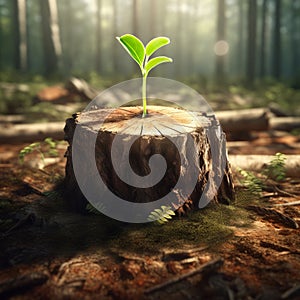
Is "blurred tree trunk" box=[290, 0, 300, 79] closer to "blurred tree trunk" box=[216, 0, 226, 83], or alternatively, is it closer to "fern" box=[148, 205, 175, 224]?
"blurred tree trunk" box=[216, 0, 226, 83]

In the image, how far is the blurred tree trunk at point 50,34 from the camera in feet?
50.1

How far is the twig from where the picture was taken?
7.80 ft

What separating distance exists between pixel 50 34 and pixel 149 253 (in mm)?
14716

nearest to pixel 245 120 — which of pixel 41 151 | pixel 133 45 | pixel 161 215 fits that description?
pixel 41 151

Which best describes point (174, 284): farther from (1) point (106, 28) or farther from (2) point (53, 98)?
(1) point (106, 28)

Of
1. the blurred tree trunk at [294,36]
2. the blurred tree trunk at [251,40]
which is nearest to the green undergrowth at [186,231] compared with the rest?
the blurred tree trunk at [251,40]

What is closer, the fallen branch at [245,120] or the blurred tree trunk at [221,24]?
the fallen branch at [245,120]

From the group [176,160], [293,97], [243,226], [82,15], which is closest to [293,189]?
[243,226]

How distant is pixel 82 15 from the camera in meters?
49.1

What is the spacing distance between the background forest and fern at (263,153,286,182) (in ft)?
29.8

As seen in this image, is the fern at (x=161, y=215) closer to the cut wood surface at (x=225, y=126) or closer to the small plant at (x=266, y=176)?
the small plant at (x=266, y=176)

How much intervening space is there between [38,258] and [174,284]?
110 centimetres

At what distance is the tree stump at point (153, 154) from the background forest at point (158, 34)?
1020 cm

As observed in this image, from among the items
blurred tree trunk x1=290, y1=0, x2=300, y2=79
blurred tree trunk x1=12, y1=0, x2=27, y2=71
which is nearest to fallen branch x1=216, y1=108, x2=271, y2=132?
blurred tree trunk x1=12, y1=0, x2=27, y2=71
